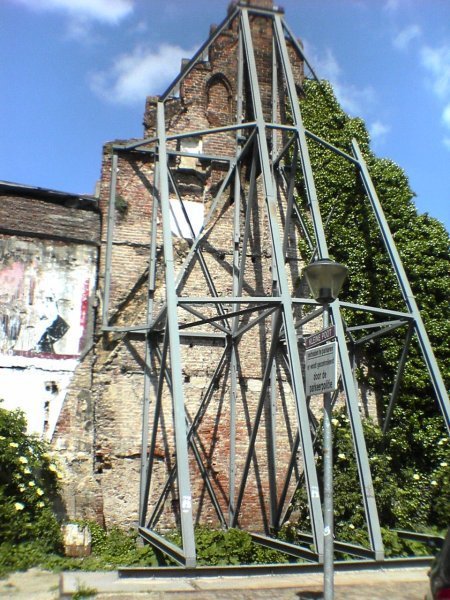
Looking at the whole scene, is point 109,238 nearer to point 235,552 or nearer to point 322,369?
point 235,552

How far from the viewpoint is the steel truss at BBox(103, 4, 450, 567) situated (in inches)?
320

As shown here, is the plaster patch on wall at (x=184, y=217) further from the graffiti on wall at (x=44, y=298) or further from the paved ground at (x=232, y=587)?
the paved ground at (x=232, y=587)

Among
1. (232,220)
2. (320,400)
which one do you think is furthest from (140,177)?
(320,400)

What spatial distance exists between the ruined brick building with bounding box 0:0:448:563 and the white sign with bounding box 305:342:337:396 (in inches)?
105

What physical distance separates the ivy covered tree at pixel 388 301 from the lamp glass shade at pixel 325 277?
465 cm

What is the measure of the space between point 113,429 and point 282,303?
12.3ft

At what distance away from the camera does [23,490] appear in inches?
312

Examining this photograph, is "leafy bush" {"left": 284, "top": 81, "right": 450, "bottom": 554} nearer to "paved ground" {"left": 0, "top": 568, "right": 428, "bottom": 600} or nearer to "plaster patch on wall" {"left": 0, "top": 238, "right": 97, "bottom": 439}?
"paved ground" {"left": 0, "top": 568, "right": 428, "bottom": 600}

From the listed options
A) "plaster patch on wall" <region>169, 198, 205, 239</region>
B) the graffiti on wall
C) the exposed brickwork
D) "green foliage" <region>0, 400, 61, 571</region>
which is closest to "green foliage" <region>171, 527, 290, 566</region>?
the exposed brickwork

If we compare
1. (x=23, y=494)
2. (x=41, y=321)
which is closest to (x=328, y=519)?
(x=23, y=494)

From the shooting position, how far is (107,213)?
10.6 meters

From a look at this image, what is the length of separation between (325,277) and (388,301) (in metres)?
5.81

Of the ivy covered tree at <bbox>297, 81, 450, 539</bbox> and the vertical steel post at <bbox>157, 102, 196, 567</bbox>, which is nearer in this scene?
the vertical steel post at <bbox>157, 102, 196, 567</bbox>

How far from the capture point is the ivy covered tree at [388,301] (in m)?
9.47
